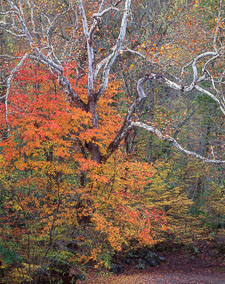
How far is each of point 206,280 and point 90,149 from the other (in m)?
8.71

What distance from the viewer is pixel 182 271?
15.7 m

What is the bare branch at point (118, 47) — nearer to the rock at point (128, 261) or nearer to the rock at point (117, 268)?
the rock at point (117, 268)

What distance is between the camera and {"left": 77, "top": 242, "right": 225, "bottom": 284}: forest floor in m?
13.3

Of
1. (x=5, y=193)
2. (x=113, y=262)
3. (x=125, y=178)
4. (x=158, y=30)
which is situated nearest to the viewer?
(x=5, y=193)

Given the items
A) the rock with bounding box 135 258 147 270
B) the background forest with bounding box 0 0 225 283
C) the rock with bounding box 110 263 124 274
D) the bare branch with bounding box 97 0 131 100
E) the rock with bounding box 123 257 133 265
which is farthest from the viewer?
the rock with bounding box 123 257 133 265

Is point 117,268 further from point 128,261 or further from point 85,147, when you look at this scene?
point 85,147

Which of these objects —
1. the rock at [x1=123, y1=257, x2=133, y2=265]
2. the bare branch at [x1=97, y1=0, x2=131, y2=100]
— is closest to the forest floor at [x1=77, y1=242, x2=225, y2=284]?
the rock at [x1=123, y1=257, x2=133, y2=265]

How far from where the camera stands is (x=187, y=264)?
653 inches

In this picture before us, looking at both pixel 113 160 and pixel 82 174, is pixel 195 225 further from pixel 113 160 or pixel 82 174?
Answer: pixel 82 174

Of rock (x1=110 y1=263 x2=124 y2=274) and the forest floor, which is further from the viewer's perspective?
rock (x1=110 y1=263 x2=124 y2=274)

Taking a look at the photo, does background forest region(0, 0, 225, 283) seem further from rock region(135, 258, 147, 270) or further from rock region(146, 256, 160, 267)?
rock region(135, 258, 147, 270)

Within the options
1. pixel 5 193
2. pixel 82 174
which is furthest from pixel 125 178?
pixel 5 193

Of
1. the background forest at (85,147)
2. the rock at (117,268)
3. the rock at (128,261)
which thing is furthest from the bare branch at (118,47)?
the rock at (128,261)

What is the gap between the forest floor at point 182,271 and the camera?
1334 centimetres
